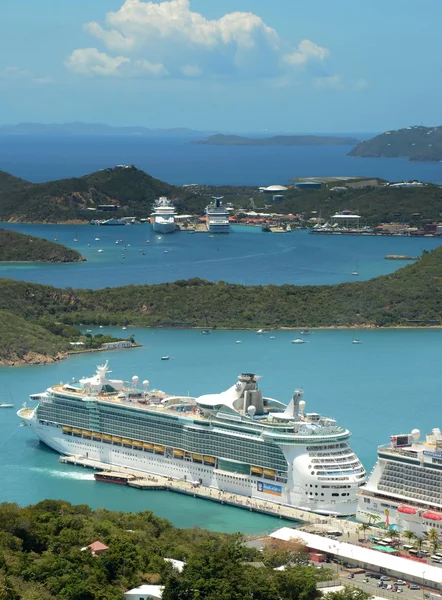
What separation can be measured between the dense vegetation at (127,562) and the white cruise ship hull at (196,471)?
405cm

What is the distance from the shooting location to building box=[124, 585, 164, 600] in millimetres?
27609

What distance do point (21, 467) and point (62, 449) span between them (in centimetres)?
209

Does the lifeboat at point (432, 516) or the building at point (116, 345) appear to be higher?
the lifeboat at point (432, 516)

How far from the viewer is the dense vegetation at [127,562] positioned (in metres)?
27.2

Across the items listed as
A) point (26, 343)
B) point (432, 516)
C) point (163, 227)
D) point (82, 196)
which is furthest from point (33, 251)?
point (432, 516)

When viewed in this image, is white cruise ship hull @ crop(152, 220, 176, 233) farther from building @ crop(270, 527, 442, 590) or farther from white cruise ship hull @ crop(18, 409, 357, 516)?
building @ crop(270, 527, 442, 590)

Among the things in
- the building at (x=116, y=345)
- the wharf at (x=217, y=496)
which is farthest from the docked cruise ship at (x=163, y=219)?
the wharf at (x=217, y=496)

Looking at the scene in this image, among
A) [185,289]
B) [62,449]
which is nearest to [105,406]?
[62,449]

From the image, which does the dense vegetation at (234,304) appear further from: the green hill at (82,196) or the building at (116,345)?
the green hill at (82,196)

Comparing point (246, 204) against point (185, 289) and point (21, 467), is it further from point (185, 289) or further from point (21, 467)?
point (21, 467)

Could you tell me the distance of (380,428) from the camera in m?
42.3

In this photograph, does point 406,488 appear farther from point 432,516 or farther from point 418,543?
point 418,543

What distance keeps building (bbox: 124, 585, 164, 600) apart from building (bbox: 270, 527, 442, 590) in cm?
455

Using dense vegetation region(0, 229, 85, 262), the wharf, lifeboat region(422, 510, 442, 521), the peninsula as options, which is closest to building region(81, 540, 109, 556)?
the wharf
